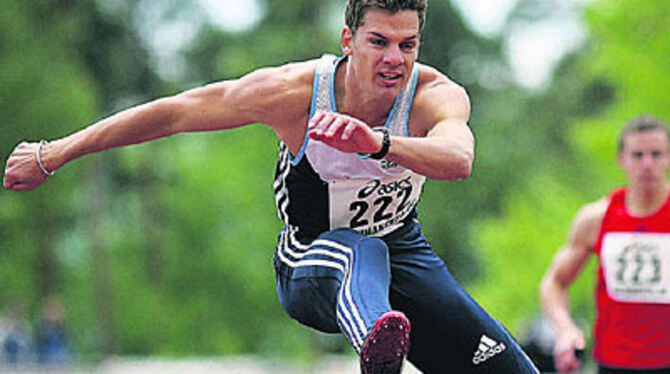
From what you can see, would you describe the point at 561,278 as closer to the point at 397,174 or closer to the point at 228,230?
the point at 397,174

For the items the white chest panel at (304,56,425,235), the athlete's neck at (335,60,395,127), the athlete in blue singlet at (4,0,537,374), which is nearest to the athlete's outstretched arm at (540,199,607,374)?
the athlete in blue singlet at (4,0,537,374)

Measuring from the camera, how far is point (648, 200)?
23.8ft

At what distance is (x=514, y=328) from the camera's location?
23.1m

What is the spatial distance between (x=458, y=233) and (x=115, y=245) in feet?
37.6

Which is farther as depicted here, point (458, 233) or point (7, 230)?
point (458, 233)

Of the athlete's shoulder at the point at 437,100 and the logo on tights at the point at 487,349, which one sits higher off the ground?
the athlete's shoulder at the point at 437,100

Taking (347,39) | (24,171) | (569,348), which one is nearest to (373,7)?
(347,39)

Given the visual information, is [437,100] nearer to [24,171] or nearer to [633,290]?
[24,171]

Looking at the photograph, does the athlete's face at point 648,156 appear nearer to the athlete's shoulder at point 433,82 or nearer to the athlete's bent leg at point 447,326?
the athlete's bent leg at point 447,326

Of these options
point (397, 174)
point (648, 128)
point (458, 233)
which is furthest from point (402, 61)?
point (458, 233)

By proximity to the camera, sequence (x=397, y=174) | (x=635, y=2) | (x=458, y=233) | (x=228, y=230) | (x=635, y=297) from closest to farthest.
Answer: (x=397, y=174) → (x=635, y=297) → (x=635, y=2) → (x=228, y=230) → (x=458, y=233)

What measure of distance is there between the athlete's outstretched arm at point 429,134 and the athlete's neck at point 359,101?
0.49 ft

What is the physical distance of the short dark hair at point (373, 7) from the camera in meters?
4.92

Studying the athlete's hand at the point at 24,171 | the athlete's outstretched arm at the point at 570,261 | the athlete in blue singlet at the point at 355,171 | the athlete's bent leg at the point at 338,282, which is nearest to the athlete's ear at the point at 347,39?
the athlete in blue singlet at the point at 355,171
